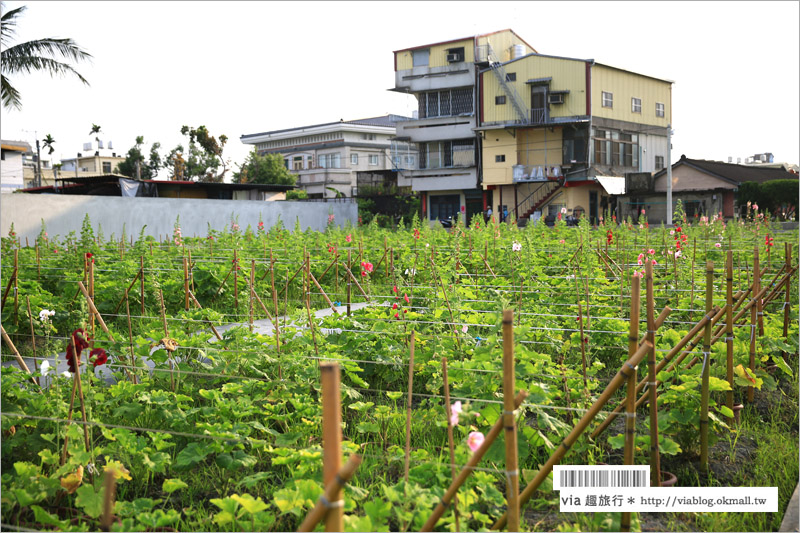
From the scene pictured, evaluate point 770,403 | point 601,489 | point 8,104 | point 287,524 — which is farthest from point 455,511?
point 8,104

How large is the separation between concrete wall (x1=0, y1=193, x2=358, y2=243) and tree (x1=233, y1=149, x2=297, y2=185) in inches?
724

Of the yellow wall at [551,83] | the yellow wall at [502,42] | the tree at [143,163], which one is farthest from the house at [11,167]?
the yellow wall at [502,42]

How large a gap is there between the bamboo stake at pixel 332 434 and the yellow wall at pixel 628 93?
113ft

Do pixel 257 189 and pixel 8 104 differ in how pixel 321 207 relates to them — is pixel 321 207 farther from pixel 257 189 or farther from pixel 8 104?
pixel 8 104

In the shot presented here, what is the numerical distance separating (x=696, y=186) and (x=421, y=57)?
1725cm

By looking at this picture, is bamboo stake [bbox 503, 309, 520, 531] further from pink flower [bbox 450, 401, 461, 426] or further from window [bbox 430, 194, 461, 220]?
window [bbox 430, 194, 461, 220]

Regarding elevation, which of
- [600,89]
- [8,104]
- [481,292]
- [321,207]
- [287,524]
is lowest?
[287,524]

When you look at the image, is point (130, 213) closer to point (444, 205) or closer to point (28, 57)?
point (28, 57)

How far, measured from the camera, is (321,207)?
29031 millimetres

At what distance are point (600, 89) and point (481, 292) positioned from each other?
29.5 m

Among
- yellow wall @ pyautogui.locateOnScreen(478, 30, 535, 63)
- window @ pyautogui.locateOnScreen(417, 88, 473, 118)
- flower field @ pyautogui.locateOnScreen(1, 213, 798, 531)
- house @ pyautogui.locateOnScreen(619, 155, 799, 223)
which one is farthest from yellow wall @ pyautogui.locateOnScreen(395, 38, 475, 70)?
flower field @ pyautogui.locateOnScreen(1, 213, 798, 531)

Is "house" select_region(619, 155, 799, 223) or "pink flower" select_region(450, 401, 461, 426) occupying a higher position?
"house" select_region(619, 155, 799, 223)

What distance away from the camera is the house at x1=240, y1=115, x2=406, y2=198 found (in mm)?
52156

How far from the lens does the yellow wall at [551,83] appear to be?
33.5 m
